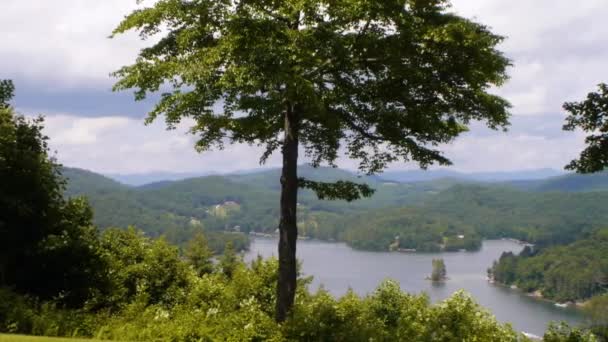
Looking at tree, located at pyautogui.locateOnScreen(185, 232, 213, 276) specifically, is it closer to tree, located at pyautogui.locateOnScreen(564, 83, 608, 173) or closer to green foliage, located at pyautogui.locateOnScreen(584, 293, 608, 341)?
tree, located at pyautogui.locateOnScreen(564, 83, 608, 173)

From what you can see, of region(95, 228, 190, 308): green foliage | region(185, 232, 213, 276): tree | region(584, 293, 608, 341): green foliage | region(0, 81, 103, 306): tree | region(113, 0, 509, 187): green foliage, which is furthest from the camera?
region(584, 293, 608, 341): green foliage

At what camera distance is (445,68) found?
13.8m

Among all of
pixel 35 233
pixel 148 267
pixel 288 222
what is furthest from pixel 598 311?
pixel 35 233

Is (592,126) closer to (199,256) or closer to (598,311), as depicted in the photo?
(199,256)

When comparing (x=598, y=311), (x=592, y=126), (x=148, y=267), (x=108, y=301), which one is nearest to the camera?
(x=592, y=126)

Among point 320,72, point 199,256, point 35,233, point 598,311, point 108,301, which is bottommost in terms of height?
point 598,311

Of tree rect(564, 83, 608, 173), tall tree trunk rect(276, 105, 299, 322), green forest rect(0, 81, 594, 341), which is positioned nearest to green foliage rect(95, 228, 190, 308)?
green forest rect(0, 81, 594, 341)

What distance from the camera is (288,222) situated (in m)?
15.7

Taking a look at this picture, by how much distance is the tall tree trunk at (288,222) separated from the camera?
1569cm

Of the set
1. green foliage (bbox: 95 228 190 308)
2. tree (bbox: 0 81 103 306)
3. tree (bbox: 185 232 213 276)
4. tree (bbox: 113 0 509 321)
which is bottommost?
tree (bbox: 185 232 213 276)

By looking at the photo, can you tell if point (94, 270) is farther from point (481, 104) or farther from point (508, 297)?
point (508, 297)

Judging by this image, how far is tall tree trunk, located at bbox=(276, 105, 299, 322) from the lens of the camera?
1569cm

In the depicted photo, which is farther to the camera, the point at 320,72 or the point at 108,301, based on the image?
the point at 108,301

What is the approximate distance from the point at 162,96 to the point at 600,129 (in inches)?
465
